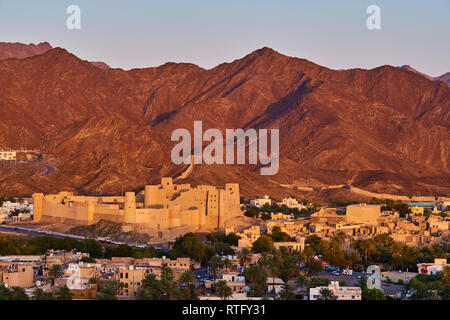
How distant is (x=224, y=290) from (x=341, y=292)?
542cm

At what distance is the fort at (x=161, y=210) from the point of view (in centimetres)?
8006

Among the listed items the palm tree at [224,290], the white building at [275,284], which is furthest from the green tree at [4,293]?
the white building at [275,284]

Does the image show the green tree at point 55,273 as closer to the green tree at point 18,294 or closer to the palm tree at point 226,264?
the green tree at point 18,294

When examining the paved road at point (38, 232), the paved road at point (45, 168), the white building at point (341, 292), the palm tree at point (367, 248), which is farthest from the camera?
the paved road at point (45, 168)

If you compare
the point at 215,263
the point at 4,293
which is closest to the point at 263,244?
the point at 215,263

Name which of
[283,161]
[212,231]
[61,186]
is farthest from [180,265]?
[283,161]

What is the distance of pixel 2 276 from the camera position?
51062mm

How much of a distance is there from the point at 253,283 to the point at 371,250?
57.5 feet

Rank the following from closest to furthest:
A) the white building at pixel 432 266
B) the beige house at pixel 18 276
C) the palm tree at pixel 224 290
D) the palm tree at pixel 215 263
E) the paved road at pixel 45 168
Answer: the palm tree at pixel 224 290, the beige house at pixel 18 276, the palm tree at pixel 215 263, the white building at pixel 432 266, the paved road at pixel 45 168

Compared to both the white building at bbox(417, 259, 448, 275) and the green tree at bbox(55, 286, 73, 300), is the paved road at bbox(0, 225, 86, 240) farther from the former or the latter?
the green tree at bbox(55, 286, 73, 300)

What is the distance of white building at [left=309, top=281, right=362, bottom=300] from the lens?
1897 inches

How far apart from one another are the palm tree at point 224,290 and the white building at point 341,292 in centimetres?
375
